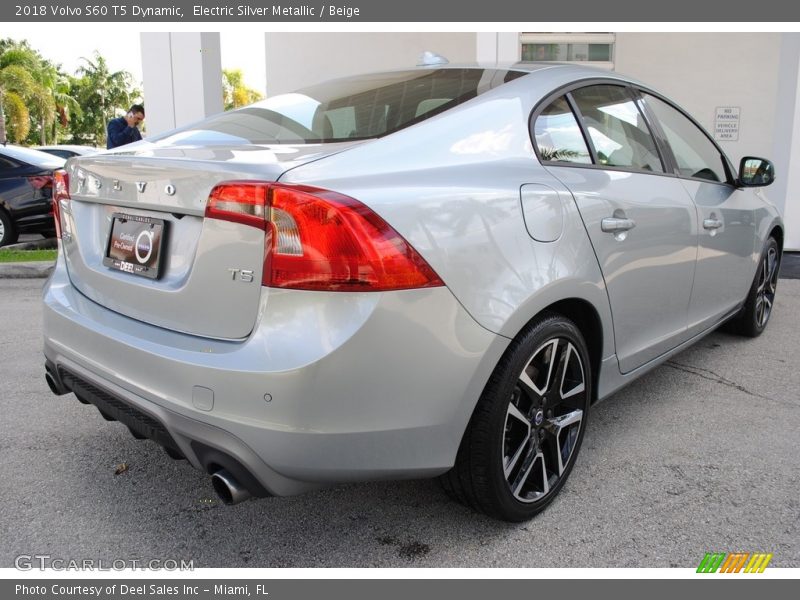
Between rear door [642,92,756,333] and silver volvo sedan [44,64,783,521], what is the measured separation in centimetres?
53

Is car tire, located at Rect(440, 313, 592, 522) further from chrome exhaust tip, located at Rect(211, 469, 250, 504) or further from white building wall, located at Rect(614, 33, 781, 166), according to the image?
white building wall, located at Rect(614, 33, 781, 166)

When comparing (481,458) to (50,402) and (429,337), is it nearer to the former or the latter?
(429,337)

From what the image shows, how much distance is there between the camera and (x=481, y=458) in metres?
2.12

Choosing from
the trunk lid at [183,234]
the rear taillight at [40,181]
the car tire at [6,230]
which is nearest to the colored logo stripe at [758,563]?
the trunk lid at [183,234]

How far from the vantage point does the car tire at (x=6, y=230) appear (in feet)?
29.0

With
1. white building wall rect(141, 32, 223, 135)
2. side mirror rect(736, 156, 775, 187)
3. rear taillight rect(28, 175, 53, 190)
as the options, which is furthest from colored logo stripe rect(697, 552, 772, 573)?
rear taillight rect(28, 175, 53, 190)

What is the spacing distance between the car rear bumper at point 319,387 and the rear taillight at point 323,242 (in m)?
0.04

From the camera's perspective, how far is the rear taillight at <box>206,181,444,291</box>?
1774 millimetres

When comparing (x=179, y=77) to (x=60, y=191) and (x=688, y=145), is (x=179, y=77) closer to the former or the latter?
A: (x=60, y=191)

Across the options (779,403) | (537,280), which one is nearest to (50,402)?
(537,280)

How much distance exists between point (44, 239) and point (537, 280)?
8965mm

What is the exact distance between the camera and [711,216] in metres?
3.36

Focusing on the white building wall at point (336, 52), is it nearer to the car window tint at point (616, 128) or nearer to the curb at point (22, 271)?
the curb at point (22, 271)

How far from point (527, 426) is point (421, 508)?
1.61ft
